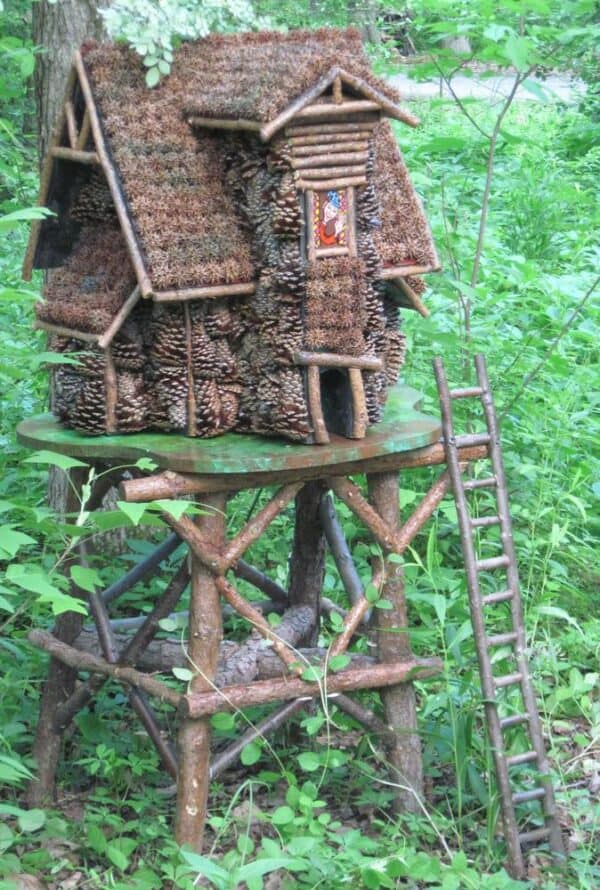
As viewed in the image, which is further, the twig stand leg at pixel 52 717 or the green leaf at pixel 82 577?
the twig stand leg at pixel 52 717

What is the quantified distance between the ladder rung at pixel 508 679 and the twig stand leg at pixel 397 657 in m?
0.26

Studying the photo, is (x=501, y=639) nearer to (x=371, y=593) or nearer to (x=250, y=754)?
(x=371, y=593)

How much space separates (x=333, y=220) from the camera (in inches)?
124

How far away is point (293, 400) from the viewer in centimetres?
315

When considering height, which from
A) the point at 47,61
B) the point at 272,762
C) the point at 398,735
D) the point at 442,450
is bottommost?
the point at 272,762

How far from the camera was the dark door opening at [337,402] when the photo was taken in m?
3.25

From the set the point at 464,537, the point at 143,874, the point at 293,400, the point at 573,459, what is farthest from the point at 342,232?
the point at 573,459

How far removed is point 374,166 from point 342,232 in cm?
28

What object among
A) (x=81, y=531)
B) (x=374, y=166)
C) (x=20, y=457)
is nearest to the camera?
(x=81, y=531)

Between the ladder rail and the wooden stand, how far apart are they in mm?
76

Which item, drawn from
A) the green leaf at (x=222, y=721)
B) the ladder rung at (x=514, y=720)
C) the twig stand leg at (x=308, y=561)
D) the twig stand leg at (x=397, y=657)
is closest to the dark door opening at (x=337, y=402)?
the twig stand leg at (x=397, y=657)

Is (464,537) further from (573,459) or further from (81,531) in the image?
(573,459)

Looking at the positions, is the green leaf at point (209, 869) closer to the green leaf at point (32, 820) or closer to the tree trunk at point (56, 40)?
the green leaf at point (32, 820)

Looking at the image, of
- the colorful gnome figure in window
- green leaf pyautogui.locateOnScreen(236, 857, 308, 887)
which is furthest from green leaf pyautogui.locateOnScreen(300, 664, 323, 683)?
the colorful gnome figure in window
